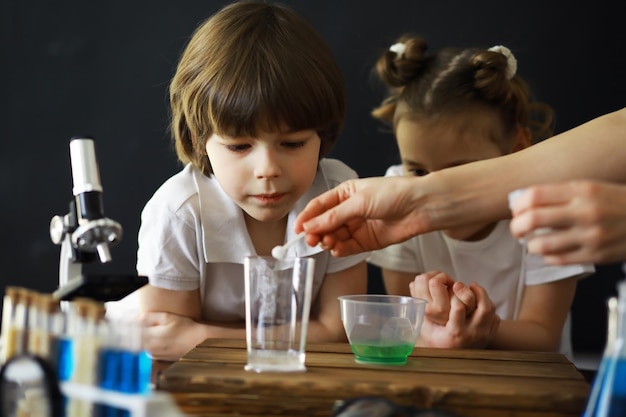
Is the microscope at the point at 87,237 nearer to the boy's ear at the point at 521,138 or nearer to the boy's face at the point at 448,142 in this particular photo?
the boy's face at the point at 448,142

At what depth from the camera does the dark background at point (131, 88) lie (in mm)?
2449

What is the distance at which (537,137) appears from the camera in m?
2.34

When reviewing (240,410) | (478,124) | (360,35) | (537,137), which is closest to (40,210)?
(360,35)

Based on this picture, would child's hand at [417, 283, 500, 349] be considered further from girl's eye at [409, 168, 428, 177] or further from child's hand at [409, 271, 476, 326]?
girl's eye at [409, 168, 428, 177]

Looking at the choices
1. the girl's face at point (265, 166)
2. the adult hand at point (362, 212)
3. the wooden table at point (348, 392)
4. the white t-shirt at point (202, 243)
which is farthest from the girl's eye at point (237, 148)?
the wooden table at point (348, 392)

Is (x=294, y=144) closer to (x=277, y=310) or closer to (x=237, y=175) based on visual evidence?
(x=237, y=175)

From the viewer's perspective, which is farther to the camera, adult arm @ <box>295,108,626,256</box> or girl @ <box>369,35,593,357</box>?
girl @ <box>369,35,593,357</box>

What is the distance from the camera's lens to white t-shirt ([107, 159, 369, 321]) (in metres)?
1.87

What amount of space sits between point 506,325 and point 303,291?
0.86 meters

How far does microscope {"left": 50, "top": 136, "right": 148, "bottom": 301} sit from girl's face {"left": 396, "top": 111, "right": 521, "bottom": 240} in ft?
3.76

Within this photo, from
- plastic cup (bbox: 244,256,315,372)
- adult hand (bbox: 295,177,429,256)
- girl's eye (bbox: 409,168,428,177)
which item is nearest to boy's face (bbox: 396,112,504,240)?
girl's eye (bbox: 409,168,428,177)

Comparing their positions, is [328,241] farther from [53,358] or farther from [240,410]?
[53,358]

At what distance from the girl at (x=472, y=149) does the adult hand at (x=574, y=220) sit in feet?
3.08

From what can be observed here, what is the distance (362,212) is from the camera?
139 cm
